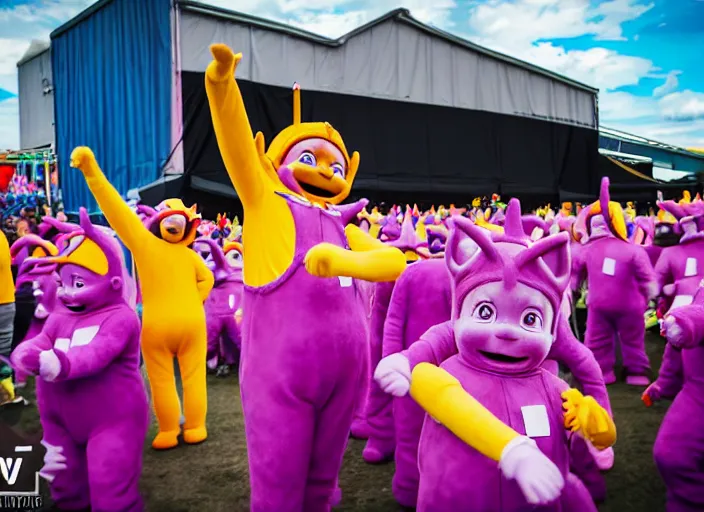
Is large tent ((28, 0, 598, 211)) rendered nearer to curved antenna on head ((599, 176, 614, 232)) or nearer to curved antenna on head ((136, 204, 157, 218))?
curved antenna on head ((136, 204, 157, 218))

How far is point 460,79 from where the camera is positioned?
46.0 ft

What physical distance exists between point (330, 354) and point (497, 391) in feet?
2.17

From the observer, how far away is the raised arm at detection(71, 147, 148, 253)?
282 centimetres

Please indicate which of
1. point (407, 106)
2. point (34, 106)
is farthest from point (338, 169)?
point (34, 106)

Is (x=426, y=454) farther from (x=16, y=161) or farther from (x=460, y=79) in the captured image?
(x=460, y=79)

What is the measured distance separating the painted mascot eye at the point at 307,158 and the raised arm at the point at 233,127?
18 centimetres

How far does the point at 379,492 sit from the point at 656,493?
1.48 meters

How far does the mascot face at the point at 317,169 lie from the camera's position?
Answer: 8.27 ft

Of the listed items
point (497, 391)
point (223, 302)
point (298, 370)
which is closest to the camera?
point (497, 391)

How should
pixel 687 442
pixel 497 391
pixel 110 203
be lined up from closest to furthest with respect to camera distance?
pixel 497 391, pixel 687 442, pixel 110 203

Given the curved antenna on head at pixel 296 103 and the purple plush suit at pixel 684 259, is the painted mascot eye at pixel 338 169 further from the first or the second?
the purple plush suit at pixel 684 259

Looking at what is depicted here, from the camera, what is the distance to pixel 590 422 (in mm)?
1834

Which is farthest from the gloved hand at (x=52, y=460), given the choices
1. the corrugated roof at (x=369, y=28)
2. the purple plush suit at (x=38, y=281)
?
the corrugated roof at (x=369, y=28)

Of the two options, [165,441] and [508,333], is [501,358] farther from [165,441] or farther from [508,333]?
[165,441]
